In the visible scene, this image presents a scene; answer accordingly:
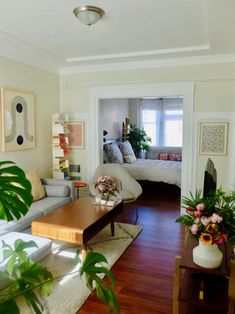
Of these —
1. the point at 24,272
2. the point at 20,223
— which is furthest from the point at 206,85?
the point at 24,272

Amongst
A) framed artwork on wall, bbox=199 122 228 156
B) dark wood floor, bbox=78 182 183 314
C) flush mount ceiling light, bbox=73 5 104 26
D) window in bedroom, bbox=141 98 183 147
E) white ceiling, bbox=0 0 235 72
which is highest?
white ceiling, bbox=0 0 235 72

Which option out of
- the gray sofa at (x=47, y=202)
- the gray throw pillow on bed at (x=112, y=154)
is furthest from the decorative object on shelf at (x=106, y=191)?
the gray throw pillow on bed at (x=112, y=154)

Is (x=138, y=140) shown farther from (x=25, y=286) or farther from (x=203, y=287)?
(x=25, y=286)

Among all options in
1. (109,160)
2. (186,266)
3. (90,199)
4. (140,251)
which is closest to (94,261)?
(186,266)

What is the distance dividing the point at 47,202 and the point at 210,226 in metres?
2.55

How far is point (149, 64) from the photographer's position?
4.46 m

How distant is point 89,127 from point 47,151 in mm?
879

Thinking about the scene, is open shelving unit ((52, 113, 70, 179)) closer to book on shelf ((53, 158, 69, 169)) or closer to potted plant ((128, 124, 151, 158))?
book on shelf ((53, 158, 69, 169))

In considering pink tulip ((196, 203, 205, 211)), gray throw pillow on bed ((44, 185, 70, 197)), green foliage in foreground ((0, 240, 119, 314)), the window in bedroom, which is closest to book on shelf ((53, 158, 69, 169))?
gray throw pillow on bed ((44, 185, 70, 197))

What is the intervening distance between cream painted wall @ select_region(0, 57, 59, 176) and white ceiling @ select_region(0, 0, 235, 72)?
160 mm

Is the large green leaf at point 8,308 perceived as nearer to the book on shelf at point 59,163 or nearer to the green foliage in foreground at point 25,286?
the green foliage in foreground at point 25,286

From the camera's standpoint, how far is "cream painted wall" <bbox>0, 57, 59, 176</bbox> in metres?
3.89

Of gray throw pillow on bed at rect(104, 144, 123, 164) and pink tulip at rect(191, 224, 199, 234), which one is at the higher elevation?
gray throw pillow on bed at rect(104, 144, 123, 164)

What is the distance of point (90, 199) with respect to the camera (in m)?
3.96
